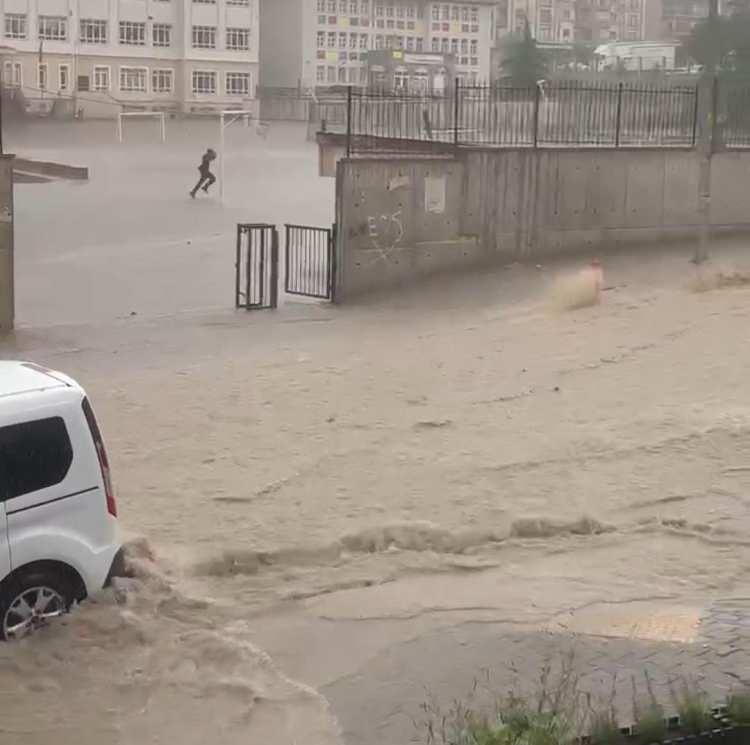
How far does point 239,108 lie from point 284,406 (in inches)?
2289

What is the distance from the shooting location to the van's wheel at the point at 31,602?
723 cm

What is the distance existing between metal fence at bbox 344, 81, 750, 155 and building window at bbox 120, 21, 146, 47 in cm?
4028

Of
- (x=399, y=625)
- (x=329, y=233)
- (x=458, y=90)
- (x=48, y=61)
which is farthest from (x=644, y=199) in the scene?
(x=48, y=61)

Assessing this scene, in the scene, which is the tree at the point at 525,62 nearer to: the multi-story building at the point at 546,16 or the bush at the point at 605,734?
the multi-story building at the point at 546,16

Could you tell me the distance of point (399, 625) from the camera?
27.2ft

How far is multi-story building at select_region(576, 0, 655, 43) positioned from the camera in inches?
2158

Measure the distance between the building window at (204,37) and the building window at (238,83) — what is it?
1746mm

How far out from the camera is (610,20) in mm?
58969

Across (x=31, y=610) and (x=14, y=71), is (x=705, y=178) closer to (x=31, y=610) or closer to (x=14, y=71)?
(x=31, y=610)

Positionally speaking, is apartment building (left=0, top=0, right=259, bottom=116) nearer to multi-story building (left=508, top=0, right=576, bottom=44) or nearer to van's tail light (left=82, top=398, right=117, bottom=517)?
multi-story building (left=508, top=0, right=576, bottom=44)

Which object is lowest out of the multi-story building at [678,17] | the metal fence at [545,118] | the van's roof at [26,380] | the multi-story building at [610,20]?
the van's roof at [26,380]

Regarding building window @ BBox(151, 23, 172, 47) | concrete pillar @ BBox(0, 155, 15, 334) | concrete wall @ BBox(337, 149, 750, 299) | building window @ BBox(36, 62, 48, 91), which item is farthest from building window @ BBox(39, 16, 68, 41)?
concrete pillar @ BBox(0, 155, 15, 334)

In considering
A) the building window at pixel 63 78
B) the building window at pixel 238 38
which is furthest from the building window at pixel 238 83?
the building window at pixel 63 78

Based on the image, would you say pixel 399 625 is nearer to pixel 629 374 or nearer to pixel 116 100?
pixel 629 374
